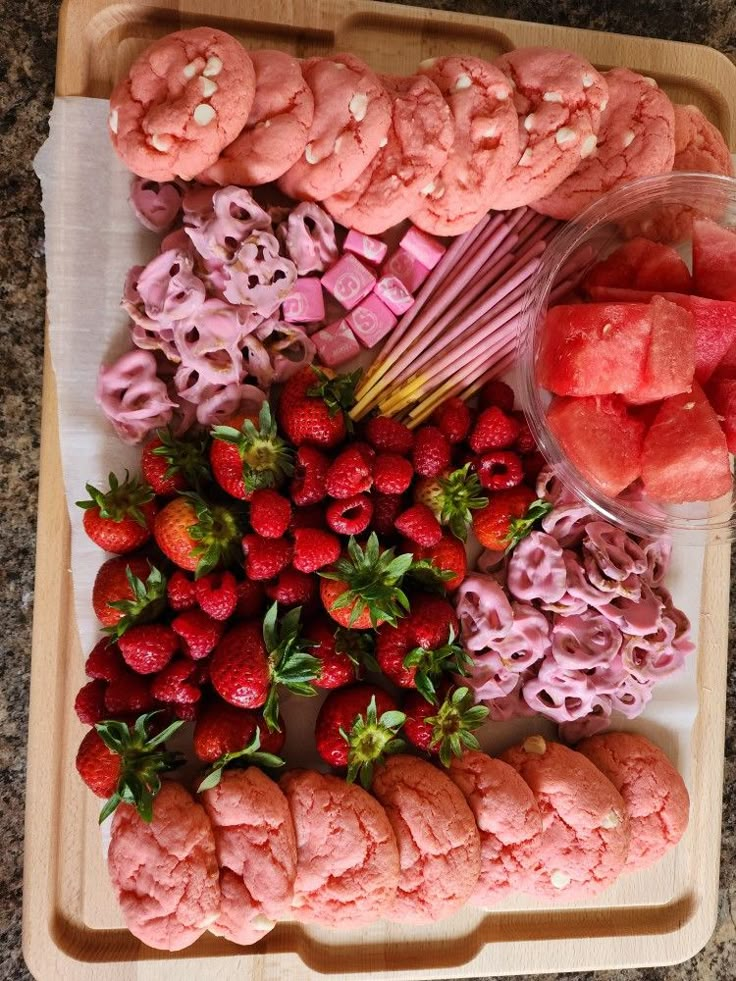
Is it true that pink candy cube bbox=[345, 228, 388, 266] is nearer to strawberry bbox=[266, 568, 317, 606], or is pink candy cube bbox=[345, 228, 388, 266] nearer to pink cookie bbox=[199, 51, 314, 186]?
pink cookie bbox=[199, 51, 314, 186]

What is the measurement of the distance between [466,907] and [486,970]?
0.15 meters

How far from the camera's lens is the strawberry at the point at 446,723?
59.3 inches

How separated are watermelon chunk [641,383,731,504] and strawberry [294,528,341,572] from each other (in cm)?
60

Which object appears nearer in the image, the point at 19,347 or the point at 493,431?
the point at 493,431

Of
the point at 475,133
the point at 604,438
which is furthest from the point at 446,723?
the point at 475,133

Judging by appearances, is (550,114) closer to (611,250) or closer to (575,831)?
(611,250)

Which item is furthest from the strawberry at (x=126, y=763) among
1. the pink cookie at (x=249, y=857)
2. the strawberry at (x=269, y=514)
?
the strawberry at (x=269, y=514)

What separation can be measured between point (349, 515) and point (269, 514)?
15 centimetres

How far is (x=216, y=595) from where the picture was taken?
55.3 inches

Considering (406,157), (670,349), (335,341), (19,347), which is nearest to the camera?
(670,349)

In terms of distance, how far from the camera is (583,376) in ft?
4.59

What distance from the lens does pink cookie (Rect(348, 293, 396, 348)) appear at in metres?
1.57

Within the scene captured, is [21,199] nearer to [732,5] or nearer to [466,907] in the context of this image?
[732,5]

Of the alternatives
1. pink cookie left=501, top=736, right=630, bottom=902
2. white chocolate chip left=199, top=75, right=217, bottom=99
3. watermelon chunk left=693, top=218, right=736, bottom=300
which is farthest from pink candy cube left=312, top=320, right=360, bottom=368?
pink cookie left=501, top=736, right=630, bottom=902
